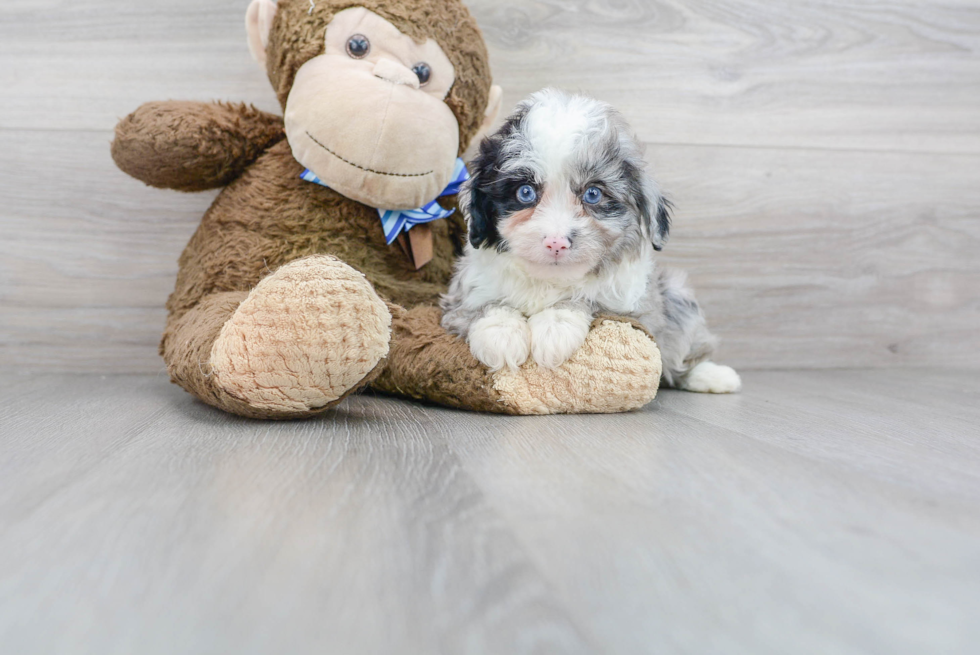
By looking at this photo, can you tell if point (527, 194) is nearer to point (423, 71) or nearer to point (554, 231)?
point (554, 231)

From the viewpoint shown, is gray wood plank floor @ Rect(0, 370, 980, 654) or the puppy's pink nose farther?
the puppy's pink nose

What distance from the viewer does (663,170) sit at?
2.07 m

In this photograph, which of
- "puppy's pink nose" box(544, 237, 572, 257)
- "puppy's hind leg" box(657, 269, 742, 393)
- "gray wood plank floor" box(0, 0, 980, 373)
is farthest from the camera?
"gray wood plank floor" box(0, 0, 980, 373)

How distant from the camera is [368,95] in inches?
55.5

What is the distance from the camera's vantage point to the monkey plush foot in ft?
4.38

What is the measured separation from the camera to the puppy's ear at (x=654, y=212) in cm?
137

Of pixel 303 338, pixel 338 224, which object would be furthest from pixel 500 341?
pixel 338 224

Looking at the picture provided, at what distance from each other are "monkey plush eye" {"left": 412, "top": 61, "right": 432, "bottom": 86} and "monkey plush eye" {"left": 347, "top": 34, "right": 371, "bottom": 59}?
101 mm

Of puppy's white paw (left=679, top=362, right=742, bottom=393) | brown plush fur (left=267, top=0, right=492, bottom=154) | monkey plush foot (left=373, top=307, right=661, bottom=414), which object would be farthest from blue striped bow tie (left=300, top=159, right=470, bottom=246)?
puppy's white paw (left=679, top=362, right=742, bottom=393)

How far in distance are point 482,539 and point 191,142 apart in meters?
1.16

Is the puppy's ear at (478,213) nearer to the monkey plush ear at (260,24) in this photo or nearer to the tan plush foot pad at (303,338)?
the tan plush foot pad at (303,338)

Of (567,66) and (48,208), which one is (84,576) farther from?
(567,66)

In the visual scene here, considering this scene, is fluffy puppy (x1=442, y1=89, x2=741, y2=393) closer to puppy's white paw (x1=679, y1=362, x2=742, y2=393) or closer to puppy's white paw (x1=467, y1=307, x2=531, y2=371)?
puppy's white paw (x1=467, y1=307, x2=531, y2=371)

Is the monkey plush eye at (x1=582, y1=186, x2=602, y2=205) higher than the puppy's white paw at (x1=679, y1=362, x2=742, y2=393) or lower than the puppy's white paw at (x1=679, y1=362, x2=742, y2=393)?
higher
